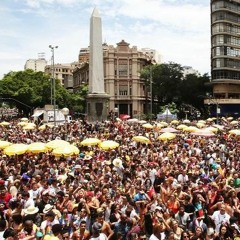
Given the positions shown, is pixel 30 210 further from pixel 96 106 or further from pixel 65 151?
pixel 96 106

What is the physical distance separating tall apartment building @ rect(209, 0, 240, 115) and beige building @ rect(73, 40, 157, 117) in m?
16.1

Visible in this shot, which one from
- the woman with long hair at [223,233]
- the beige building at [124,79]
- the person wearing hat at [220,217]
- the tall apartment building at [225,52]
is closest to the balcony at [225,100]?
the tall apartment building at [225,52]

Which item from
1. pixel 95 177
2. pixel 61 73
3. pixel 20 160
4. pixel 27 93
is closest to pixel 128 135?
pixel 20 160

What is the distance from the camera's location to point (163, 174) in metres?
14.3

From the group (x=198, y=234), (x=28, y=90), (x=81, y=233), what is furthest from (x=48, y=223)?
(x=28, y=90)

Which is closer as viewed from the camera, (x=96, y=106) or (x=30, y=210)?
(x=30, y=210)

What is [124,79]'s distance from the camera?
269ft

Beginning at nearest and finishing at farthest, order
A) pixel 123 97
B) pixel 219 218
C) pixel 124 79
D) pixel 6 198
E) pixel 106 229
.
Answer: pixel 106 229 < pixel 219 218 < pixel 6 198 < pixel 124 79 < pixel 123 97

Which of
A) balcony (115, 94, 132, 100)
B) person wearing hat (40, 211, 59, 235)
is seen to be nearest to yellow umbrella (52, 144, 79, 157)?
person wearing hat (40, 211, 59, 235)

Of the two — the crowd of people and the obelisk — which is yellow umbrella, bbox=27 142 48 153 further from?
the obelisk

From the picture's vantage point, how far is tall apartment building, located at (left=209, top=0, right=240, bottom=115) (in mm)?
69000

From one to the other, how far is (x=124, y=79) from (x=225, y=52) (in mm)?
20662

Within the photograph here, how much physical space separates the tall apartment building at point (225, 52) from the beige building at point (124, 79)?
53.0 feet

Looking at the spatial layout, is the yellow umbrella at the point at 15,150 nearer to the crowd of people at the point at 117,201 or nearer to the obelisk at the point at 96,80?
the crowd of people at the point at 117,201
